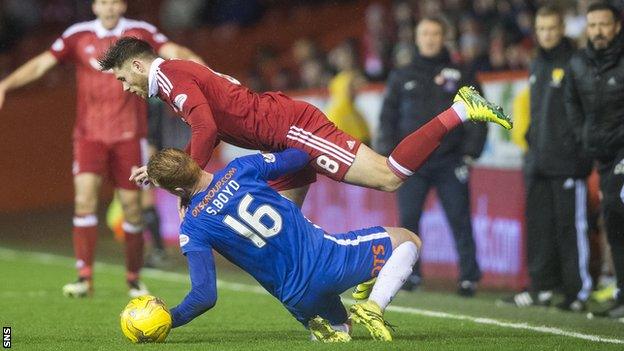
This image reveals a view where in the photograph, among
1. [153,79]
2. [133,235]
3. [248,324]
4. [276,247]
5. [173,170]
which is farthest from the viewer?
[133,235]

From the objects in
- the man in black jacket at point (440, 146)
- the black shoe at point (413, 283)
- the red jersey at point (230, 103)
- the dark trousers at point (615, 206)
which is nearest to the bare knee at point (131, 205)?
the man in black jacket at point (440, 146)

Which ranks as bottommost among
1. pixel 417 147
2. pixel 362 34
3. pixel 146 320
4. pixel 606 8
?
pixel 362 34

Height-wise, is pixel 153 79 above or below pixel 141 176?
above

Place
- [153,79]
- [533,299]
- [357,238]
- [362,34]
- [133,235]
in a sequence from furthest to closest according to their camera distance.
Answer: [362,34], [133,235], [533,299], [153,79], [357,238]

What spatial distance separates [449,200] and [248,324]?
371cm

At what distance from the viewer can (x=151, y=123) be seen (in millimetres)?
16750

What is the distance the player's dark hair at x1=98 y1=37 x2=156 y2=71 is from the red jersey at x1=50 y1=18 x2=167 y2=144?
2.60m

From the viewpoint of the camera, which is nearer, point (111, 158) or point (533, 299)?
point (533, 299)

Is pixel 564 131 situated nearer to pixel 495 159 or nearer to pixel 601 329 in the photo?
pixel 601 329

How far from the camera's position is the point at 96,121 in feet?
39.9

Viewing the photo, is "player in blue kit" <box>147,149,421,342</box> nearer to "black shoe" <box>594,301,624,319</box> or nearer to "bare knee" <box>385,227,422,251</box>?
"bare knee" <box>385,227,422,251</box>

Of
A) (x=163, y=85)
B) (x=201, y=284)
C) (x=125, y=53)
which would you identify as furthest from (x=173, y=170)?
(x=125, y=53)

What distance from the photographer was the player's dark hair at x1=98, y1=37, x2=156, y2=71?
9.29 meters

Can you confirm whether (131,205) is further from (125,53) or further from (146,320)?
(146,320)
